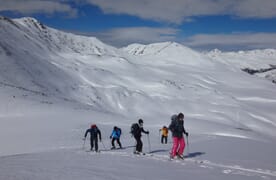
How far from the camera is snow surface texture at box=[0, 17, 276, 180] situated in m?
14.0

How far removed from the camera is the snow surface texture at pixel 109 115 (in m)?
14.0

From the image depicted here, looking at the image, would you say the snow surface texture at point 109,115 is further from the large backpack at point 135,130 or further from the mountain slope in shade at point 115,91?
the large backpack at point 135,130

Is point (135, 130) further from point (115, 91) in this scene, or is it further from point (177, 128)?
point (115, 91)

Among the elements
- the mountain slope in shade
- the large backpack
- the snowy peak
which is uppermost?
the snowy peak

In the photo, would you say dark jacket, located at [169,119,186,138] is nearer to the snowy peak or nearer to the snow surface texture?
the snow surface texture

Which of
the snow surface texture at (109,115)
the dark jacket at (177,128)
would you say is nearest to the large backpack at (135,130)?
the snow surface texture at (109,115)

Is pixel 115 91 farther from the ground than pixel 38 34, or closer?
closer

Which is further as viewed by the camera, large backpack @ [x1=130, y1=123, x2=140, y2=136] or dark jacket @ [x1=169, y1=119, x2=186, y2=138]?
large backpack @ [x1=130, y1=123, x2=140, y2=136]

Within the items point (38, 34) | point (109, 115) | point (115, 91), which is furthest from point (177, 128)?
point (38, 34)

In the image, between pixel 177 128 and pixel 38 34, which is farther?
pixel 38 34

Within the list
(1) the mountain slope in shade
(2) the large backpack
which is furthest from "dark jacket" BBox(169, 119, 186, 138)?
(1) the mountain slope in shade

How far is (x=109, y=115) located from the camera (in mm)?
53062

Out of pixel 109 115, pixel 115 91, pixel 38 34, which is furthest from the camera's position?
pixel 38 34

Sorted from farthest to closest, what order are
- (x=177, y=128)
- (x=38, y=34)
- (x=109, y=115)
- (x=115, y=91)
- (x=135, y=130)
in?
1. (x=38, y=34)
2. (x=115, y=91)
3. (x=109, y=115)
4. (x=135, y=130)
5. (x=177, y=128)
